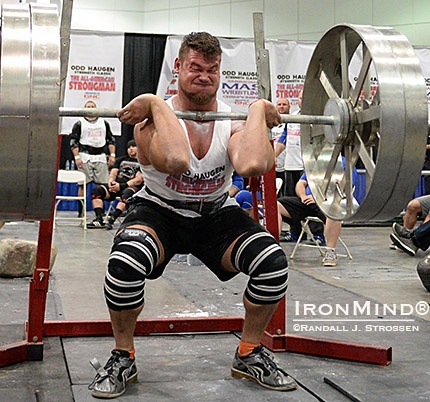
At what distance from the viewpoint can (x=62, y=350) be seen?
2941mm

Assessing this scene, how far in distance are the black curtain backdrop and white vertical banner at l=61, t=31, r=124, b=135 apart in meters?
0.60

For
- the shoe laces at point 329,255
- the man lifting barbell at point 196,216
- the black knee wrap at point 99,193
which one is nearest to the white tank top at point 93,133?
the black knee wrap at point 99,193

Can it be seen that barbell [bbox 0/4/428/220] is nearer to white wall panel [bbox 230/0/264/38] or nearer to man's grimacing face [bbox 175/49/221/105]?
man's grimacing face [bbox 175/49/221/105]

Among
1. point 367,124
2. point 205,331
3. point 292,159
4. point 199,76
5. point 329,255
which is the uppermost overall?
point 199,76

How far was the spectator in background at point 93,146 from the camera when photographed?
8.92 metres

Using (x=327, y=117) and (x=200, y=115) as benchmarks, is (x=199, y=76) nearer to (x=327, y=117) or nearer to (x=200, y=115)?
(x=200, y=115)

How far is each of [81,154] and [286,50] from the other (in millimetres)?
3142

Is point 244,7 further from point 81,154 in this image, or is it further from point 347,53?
point 347,53

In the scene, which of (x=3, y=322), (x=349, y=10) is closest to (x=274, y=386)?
(x=3, y=322)

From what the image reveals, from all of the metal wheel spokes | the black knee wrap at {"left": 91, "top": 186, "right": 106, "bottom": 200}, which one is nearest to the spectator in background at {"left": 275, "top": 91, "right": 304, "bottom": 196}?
the black knee wrap at {"left": 91, "top": 186, "right": 106, "bottom": 200}

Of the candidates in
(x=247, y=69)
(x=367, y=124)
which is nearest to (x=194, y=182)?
(x=367, y=124)

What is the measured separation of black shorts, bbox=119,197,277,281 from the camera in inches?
103

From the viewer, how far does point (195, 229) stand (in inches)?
106

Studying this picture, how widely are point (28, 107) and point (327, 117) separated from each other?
124 centimetres
